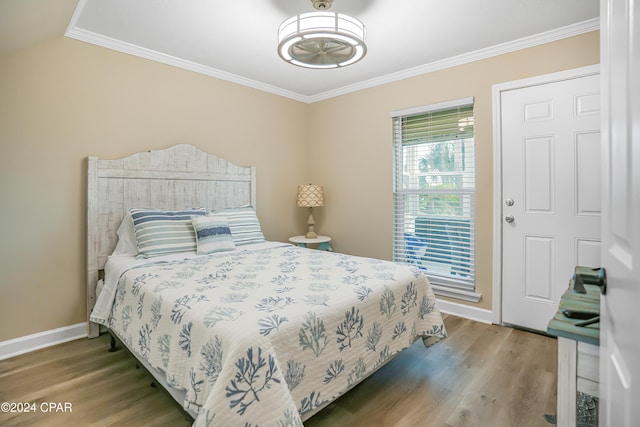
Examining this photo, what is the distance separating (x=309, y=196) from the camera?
3.94m

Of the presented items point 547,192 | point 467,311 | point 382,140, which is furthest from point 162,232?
point 547,192

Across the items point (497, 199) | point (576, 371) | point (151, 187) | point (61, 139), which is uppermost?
point (61, 139)

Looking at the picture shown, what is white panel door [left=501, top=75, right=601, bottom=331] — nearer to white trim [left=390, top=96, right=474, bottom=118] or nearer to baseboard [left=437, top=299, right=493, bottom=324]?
baseboard [left=437, top=299, right=493, bottom=324]

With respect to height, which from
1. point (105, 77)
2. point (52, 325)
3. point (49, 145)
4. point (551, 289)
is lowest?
point (52, 325)

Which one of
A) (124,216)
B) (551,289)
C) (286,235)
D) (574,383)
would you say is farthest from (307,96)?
(574,383)

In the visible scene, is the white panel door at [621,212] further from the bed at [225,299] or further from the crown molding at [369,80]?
the crown molding at [369,80]

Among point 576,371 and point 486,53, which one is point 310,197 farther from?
point 576,371

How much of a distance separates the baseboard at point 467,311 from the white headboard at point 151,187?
2.31 meters

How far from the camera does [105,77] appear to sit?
273 centimetres

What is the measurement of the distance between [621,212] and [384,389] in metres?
1.67

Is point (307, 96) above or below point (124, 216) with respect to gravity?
above

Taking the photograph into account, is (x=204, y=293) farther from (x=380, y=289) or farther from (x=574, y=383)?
(x=574, y=383)

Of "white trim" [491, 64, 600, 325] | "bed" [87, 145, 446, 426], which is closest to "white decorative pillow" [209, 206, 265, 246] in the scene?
"bed" [87, 145, 446, 426]

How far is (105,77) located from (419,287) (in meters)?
2.95
